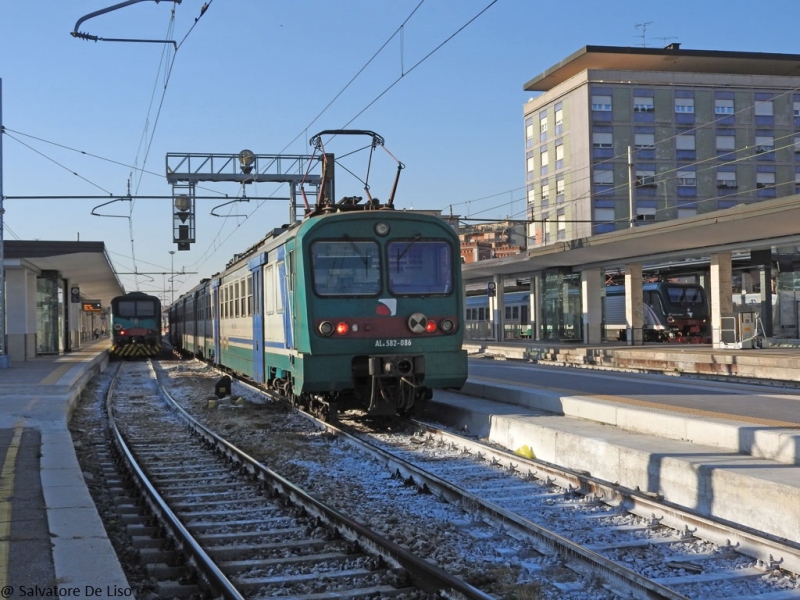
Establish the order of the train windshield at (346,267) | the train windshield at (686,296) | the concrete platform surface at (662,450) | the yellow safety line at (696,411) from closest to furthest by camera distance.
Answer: the concrete platform surface at (662,450) → the yellow safety line at (696,411) → the train windshield at (346,267) → the train windshield at (686,296)

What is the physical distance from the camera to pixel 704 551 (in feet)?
19.2

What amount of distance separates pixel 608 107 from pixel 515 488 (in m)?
49.9

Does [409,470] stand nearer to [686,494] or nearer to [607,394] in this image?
[686,494]

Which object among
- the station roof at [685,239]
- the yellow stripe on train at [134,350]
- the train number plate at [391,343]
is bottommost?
the yellow stripe on train at [134,350]

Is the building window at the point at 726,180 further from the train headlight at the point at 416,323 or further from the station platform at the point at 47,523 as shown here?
the station platform at the point at 47,523

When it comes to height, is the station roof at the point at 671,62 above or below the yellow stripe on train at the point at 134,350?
above

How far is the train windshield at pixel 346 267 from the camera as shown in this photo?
37.8ft

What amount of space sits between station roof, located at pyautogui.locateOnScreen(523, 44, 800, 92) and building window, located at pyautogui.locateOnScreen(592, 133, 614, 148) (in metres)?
4.31

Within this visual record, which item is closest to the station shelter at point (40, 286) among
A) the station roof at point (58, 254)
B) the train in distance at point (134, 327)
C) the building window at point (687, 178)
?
the station roof at point (58, 254)

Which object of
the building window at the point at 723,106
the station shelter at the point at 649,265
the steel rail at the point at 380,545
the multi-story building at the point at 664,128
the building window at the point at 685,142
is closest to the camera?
the steel rail at the point at 380,545

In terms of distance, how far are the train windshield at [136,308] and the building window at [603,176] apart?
2920 centimetres

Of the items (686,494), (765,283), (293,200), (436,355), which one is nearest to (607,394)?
(436,355)

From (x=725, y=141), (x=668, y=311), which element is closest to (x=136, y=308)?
(x=668, y=311)

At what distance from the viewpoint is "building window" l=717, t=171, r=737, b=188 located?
186 ft
